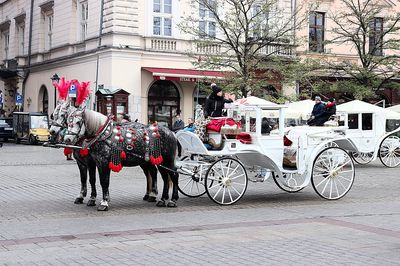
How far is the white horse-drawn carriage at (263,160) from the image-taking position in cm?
1146

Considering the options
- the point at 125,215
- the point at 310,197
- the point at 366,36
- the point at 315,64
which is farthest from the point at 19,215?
the point at 366,36

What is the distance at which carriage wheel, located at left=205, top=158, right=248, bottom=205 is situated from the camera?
448 inches

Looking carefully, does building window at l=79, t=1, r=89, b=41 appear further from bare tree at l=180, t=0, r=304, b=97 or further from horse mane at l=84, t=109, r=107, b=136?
horse mane at l=84, t=109, r=107, b=136

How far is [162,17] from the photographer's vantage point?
3181 cm

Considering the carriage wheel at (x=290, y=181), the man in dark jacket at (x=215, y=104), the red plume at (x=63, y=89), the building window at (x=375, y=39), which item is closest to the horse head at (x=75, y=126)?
the red plume at (x=63, y=89)

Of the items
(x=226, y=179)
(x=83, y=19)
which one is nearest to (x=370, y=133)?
(x=226, y=179)

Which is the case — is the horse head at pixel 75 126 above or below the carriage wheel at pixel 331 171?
above

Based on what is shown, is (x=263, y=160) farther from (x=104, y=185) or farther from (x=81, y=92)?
(x=81, y=92)

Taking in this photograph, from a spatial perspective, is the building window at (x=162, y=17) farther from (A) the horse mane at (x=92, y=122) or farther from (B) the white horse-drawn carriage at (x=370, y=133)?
(A) the horse mane at (x=92, y=122)

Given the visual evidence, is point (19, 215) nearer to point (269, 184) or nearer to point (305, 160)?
point (305, 160)

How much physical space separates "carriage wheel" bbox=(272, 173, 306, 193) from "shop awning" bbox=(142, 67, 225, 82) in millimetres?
17324

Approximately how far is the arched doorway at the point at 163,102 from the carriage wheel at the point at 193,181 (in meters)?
18.9

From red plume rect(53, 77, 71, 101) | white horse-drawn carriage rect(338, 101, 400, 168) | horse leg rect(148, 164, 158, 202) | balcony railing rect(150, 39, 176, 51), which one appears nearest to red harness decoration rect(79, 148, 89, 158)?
red plume rect(53, 77, 71, 101)

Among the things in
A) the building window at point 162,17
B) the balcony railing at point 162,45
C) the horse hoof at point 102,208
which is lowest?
the horse hoof at point 102,208
